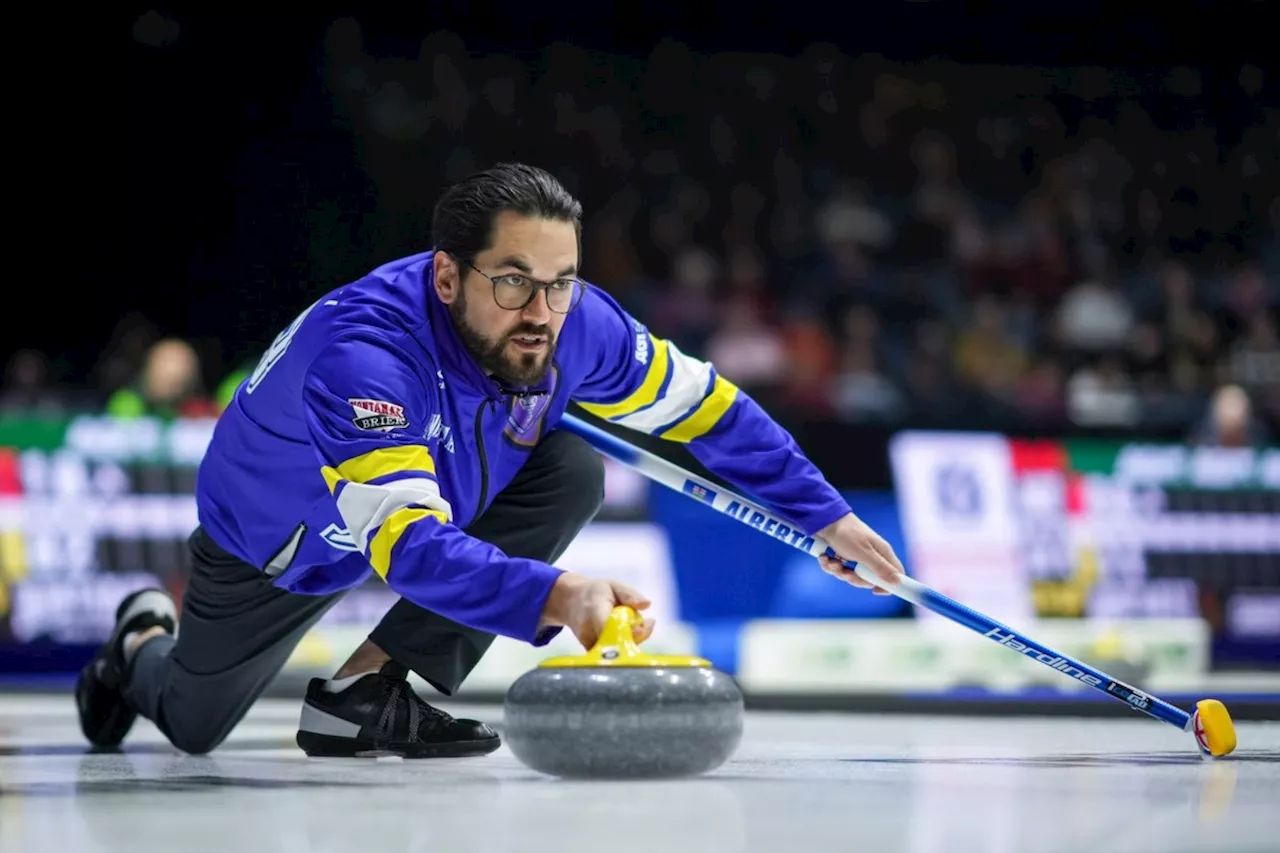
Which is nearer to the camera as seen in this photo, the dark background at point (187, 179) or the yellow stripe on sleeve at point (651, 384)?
the yellow stripe on sleeve at point (651, 384)

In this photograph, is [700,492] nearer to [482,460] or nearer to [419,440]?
[482,460]

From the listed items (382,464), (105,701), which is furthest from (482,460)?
(105,701)

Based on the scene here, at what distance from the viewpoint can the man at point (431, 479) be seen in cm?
285

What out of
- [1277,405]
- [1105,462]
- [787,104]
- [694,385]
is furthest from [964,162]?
[694,385]

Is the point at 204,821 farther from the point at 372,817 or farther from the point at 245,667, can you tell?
the point at 245,667

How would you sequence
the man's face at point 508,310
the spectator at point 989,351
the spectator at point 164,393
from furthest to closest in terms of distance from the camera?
the spectator at point 989,351 → the spectator at point 164,393 → the man's face at point 508,310

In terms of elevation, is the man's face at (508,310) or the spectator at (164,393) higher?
the spectator at (164,393)

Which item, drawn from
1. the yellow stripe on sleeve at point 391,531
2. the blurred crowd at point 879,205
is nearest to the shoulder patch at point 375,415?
the yellow stripe on sleeve at point 391,531

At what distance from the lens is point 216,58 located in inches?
440

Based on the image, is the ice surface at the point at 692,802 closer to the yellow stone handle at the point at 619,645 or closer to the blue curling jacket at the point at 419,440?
the yellow stone handle at the point at 619,645

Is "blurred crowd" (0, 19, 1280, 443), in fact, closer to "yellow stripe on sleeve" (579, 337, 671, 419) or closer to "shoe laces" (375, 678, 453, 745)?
"yellow stripe on sleeve" (579, 337, 671, 419)

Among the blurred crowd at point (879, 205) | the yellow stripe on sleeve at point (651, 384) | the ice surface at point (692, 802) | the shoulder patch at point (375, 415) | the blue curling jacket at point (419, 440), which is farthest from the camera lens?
the blurred crowd at point (879, 205)

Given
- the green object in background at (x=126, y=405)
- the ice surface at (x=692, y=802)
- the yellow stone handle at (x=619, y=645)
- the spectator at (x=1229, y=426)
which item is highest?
the spectator at (x=1229, y=426)

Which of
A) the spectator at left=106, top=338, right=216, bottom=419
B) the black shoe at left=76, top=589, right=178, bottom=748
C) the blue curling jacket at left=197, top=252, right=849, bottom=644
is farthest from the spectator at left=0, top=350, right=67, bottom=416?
the blue curling jacket at left=197, top=252, right=849, bottom=644
